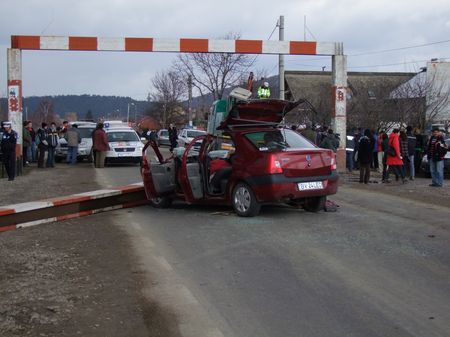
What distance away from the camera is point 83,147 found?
25.1 metres

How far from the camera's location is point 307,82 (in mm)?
63875

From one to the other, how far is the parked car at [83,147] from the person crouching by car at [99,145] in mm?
3026

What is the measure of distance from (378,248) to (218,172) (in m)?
3.73

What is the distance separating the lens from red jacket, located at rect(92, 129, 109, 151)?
21.7 meters

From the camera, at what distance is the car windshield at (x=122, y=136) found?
2328 cm

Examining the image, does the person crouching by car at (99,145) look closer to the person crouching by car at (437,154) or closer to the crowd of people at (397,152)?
the crowd of people at (397,152)

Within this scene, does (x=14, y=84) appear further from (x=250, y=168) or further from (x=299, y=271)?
(x=299, y=271)

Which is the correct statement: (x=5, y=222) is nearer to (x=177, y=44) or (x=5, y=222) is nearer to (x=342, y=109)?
(x=177, y=44)

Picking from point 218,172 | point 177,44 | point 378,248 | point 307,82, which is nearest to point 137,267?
point 378,248

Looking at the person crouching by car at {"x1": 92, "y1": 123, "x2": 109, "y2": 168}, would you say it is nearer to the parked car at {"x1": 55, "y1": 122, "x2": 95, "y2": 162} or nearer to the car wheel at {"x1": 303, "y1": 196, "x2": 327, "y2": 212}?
the parked car at {"x1": 55, "y1": 122, "x2": 95, "y2": 162}

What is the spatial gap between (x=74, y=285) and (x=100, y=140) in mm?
16420

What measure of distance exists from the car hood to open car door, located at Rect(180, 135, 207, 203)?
0.73 meters

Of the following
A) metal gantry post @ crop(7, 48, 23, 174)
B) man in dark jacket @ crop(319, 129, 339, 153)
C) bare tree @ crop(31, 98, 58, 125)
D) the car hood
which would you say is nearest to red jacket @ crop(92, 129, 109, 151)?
metal gantry post @ crop(7, 48, 23, 174)

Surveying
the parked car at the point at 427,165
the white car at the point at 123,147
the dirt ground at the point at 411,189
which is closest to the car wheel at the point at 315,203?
the dirt ground at the point at 411,189
